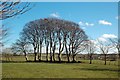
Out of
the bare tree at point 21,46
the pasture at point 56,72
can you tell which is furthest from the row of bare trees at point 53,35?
the pasture at point 56,72

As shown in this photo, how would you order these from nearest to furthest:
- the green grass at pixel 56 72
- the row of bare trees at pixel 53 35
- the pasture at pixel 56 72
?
the green grass at pixel 56 72 → the pasture at pixel 56 72 → the row of bare trees at pixel 53 35

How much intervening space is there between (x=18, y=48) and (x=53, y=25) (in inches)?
565

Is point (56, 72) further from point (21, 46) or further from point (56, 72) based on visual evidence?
point (21, 46)

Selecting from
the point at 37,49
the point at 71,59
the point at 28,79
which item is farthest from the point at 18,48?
the point at 28,79

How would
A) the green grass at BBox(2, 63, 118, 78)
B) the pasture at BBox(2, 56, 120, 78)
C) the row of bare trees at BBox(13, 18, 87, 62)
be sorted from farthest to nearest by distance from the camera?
the row of bare trees at BBox(13, 18, 87, 62), the pasture at BBox(2, 56, 120, 78), the green grass at BBox(2, 63, 118, 78)

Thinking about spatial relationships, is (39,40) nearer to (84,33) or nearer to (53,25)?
(53,25)

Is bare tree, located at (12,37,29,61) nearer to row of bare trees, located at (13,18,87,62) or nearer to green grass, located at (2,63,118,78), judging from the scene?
row of bare trees, located at (13,18,87,62)

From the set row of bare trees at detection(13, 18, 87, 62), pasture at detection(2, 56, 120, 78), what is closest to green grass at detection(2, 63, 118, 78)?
pasture at detection(2, 56, 120, 78)

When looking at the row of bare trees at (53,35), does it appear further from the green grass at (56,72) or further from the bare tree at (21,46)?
the green grass at (56,72)

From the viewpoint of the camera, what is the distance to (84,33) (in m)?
64.9

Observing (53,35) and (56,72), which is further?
(53,35)

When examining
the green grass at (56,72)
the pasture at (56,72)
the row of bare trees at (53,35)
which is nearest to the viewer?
the green grass at (56,72)

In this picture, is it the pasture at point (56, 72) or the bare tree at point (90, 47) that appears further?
the bare tree at point (90, 47)

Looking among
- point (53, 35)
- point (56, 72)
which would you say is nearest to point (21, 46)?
point (53, 35)
